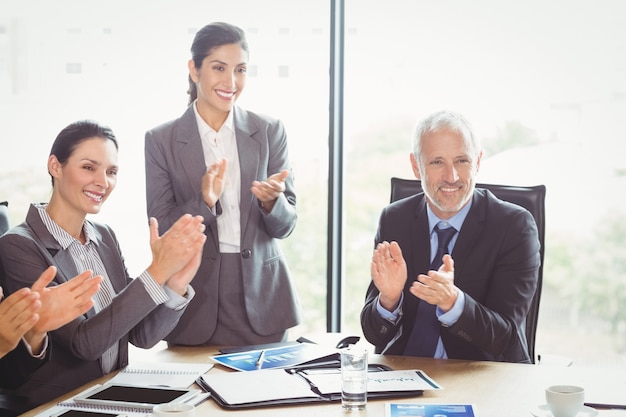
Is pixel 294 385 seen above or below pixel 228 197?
below

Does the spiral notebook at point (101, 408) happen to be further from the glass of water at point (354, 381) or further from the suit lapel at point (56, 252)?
the suit lapel at point (56, 252)

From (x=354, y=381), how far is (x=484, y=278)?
81 cm

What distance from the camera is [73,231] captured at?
2.47 m

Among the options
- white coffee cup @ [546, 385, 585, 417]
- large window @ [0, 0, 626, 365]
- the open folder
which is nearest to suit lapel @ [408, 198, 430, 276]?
the open folder

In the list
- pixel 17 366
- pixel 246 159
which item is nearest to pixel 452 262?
pixel 246 159

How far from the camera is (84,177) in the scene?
2531 mm

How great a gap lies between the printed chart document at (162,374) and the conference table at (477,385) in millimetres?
57

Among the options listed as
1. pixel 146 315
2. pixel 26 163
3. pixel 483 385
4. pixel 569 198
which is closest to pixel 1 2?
pixel 26 163

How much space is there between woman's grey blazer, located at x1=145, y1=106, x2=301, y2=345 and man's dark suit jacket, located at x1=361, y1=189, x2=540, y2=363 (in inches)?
19.9

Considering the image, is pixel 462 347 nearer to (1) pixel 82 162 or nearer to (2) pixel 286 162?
(2) pixel 286 162

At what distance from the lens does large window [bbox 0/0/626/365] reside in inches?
160

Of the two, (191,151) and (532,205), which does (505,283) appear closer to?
(532,205)

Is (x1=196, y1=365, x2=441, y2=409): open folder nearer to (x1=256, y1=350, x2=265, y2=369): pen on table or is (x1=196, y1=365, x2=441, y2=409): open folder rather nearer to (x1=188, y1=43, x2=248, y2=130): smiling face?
(x1=256, y1=350, x2=265, y2=369): pen on table

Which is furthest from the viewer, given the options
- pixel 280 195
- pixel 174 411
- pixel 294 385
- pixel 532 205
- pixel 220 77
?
pixel 220 77
